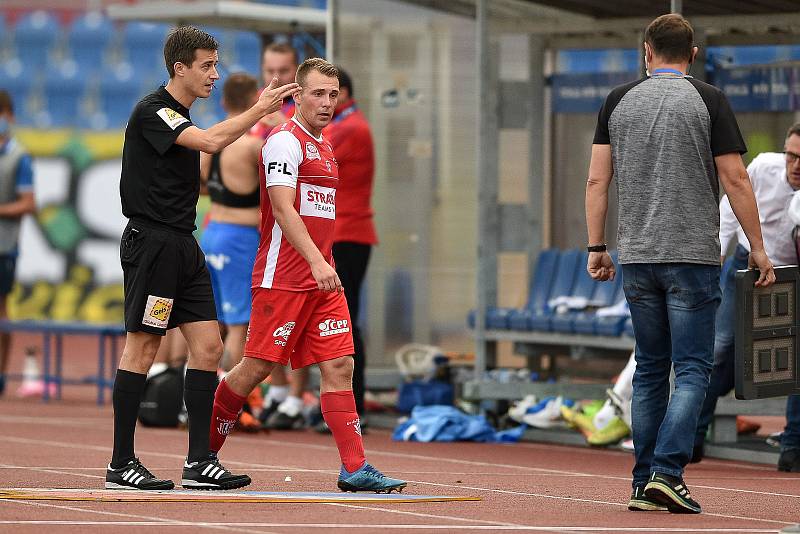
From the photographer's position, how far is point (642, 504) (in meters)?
7.11

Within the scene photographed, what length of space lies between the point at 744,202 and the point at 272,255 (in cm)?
204

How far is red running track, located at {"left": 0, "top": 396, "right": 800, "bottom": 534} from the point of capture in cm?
654

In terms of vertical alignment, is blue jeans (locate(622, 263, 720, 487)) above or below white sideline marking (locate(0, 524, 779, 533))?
above

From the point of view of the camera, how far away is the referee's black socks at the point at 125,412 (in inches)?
294

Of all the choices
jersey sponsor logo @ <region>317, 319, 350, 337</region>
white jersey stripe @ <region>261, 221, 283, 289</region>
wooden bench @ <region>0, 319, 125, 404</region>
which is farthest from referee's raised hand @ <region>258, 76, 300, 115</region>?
wooden bench @ <region>0, 319, 125, 404</region>

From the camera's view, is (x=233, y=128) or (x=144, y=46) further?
(x=144, y=46)

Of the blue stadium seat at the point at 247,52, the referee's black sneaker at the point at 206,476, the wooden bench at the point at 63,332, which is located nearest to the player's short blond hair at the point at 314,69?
the referee's black sneaker at the point at 206,476

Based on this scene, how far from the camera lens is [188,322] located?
760 centimetres

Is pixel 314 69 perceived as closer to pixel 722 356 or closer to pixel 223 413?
pixel 223 413

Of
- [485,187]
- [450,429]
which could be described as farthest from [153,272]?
[485,187]

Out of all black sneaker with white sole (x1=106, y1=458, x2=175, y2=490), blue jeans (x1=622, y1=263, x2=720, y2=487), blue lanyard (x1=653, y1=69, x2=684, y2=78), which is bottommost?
black sneaker with white sole (x1=106, y1=458, x2=175, y2=490)

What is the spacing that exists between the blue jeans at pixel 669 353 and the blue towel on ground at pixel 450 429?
3.89 m

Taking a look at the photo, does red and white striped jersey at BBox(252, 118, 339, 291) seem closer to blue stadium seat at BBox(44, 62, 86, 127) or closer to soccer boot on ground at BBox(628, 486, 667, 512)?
soccer boot on ground at BBox(628, 486, 667, 512)

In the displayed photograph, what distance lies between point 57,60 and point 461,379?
47.2 ft
